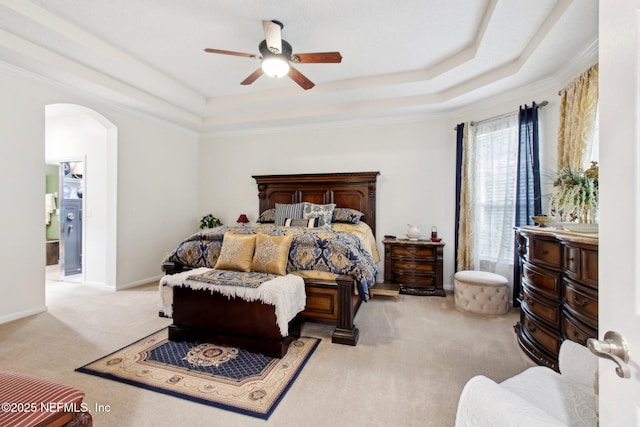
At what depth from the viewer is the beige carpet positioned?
1764 mm

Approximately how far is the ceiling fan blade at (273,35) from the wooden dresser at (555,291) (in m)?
2.72

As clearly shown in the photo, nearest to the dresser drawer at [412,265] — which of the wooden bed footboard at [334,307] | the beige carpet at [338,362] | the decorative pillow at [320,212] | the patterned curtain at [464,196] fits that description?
the patterned curtain at [464,196]

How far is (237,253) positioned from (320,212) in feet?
6.42

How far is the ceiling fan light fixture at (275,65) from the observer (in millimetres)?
2770

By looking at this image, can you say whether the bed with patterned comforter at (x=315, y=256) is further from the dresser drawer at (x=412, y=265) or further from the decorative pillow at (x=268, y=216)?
the decorative pillow at (x=268, y=216)

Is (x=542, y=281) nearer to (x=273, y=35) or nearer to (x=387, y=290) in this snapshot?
(x=387, y=290)

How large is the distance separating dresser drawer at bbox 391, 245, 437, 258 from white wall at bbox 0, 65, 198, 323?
3.93 metres

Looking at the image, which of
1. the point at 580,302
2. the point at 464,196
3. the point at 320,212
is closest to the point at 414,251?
the point at 464,196

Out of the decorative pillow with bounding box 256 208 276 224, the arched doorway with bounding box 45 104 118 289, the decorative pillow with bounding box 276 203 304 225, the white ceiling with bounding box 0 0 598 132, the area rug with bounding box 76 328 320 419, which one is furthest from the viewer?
the decorative pillow with bounding box 256 208 276 224

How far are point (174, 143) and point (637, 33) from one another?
5.87 metres

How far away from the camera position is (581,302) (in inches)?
73.4

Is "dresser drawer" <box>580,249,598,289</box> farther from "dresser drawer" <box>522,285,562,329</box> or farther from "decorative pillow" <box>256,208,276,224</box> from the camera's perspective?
"decorative pillow" <box>256,208,276,224</box>

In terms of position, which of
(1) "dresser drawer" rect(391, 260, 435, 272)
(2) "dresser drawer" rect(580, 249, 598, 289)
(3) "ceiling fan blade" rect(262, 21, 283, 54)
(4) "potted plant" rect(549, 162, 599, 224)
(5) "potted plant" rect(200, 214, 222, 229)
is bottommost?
(1) "dresser drawer" rect(391, 260, 435, 272)

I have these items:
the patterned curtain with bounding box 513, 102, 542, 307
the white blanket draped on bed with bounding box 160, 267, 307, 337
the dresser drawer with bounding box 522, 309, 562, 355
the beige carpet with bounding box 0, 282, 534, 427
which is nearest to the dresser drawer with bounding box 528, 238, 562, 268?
the dresser drawer with bounding box 522, 309, 562, 355
